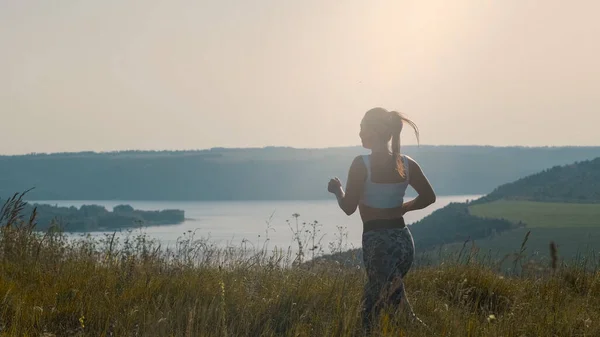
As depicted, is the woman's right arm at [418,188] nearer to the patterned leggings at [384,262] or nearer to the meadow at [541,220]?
the patterned leggings at [384,262]

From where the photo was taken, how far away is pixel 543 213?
349ft

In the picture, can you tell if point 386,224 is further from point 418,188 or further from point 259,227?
point 259,227

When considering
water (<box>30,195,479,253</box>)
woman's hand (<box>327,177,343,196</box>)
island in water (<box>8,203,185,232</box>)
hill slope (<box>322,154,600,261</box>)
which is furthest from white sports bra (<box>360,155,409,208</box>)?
hill slope (<box>322,154,600,261</box>)

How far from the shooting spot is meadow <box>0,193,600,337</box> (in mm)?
5488

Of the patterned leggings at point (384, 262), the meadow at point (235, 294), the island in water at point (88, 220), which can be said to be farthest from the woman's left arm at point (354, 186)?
the island in water at point (88, 220)

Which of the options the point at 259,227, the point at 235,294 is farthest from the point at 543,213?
the point at 235,294

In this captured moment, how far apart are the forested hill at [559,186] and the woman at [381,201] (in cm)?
11936

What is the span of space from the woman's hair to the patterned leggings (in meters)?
0.52

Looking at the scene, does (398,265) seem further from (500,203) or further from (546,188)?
(546,188)

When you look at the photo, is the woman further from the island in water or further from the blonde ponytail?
the island in water

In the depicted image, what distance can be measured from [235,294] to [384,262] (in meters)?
1.40

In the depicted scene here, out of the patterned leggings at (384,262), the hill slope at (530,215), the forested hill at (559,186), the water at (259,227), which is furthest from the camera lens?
the forested hill at (559,186)

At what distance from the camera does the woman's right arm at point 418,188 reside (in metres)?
6.06

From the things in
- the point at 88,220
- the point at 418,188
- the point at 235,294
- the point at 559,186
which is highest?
the point at 559,186
